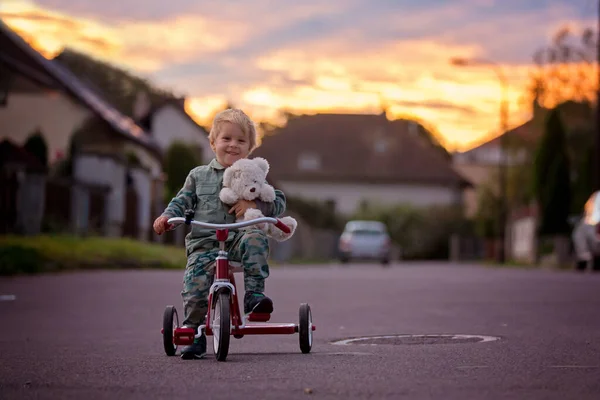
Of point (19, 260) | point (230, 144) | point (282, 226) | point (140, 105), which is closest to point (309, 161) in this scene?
point (140, 105)

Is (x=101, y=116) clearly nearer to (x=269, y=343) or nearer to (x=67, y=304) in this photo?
(x=67, y=304)

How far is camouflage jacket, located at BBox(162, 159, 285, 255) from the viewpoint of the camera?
8172 millimetres

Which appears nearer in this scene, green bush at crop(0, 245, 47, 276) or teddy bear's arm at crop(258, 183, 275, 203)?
teddy bear's arm at crop(258, 183, 275, 203)

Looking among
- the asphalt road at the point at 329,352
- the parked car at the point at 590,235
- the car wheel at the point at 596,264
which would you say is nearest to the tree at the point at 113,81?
the parked car at the point at 590,235

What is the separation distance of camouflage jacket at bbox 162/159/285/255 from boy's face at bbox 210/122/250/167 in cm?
7

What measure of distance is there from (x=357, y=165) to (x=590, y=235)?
193 ft

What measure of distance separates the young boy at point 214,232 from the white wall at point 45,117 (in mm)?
25584

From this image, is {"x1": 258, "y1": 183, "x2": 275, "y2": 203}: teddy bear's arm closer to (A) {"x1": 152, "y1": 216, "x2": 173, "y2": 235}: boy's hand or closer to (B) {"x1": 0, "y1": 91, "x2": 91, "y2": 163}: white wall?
(A) {"x1": 152, "y1": 216, "x2": 173, "y2": 235}: boy's hand

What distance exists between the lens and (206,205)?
827 centimetres

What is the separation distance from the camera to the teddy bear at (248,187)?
8070 millimetres

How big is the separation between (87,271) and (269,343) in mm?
14851

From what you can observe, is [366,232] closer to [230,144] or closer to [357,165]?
[230,144]

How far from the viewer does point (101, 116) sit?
131 feet

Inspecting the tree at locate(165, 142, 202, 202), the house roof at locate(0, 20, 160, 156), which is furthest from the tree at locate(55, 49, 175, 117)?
the house roof at locate(0, 20, 160, 156)
